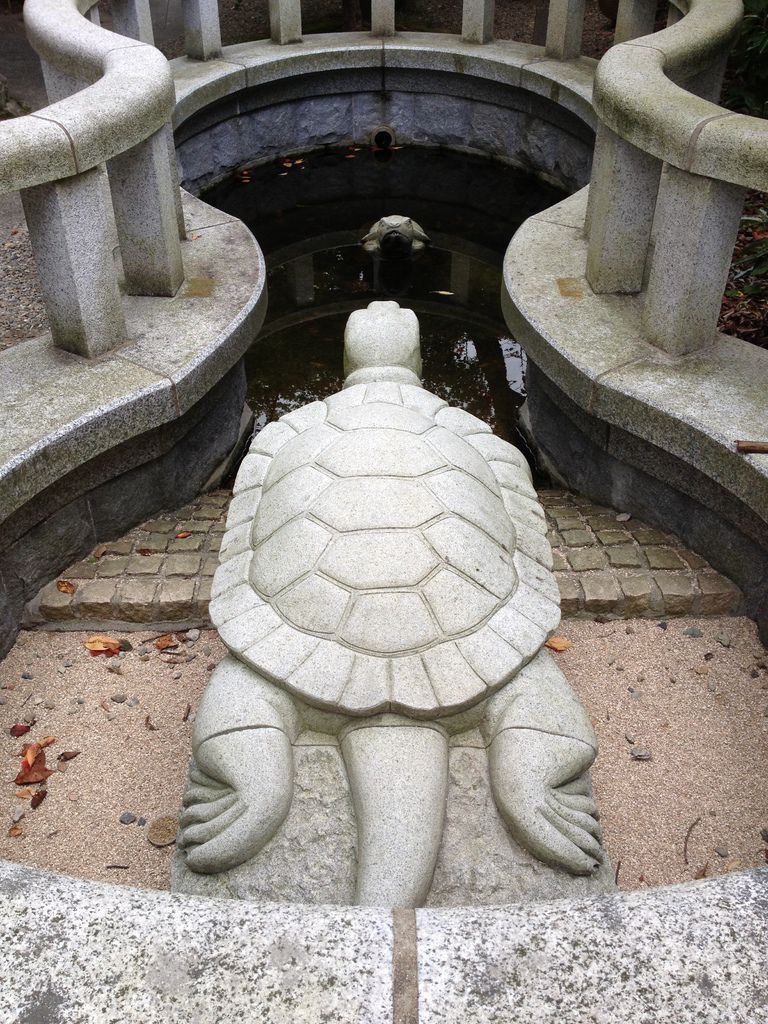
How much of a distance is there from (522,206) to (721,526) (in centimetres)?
543

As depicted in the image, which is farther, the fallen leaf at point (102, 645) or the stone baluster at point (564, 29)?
the stone baluster at point (564, 29)

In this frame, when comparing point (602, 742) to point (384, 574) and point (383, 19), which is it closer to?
point (384, 574)

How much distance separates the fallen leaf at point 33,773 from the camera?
3318mm

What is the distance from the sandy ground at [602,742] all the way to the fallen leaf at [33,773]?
30 mm

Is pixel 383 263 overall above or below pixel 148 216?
below

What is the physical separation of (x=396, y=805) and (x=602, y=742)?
1.33 m

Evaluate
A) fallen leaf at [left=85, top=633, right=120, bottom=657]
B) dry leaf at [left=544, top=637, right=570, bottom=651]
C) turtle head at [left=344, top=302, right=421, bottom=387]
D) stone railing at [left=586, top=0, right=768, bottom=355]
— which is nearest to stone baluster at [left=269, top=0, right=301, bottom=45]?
stone railing at [left=586, top=0, right=768, bottom=355]

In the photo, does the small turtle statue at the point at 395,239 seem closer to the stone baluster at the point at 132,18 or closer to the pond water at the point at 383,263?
the pond water at the point at 383,263

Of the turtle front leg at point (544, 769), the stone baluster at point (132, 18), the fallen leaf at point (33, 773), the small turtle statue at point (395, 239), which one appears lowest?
the small turtle statue at point (395, 239)

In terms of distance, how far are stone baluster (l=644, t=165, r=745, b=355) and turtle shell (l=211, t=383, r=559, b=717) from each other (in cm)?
155

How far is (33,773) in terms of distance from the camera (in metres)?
3.34

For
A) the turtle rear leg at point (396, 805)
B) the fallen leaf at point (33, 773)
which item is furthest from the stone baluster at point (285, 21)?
the turtle rear leg at point (396, 805)

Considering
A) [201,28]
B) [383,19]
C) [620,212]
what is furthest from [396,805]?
[383,19]

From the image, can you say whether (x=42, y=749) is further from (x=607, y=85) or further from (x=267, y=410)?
(x=607, y=85)
